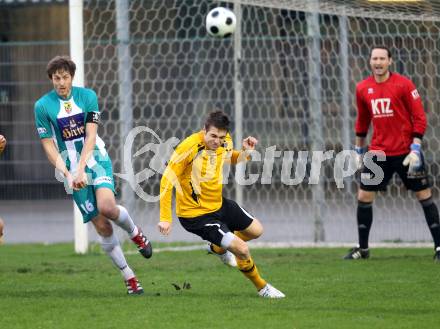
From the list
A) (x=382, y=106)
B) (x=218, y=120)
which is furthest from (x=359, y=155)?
(x=218, y=120)

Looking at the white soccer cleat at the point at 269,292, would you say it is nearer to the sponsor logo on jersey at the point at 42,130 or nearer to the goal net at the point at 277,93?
the sponsor logo on jersey at the point at 42,130

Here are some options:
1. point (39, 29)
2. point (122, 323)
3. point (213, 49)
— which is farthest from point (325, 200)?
point (39, 29)

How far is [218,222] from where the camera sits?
27.4ft

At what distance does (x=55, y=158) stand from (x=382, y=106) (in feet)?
12.1

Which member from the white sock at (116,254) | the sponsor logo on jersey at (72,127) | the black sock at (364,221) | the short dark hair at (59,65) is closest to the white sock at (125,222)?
the white sock at (116,254)

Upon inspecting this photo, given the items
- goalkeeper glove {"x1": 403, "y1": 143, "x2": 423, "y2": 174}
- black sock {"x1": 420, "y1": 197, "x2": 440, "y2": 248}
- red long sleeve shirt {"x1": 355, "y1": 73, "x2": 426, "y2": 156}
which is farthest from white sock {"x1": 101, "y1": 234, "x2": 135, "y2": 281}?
black sock {"x1": 420, "y1": 197, "x2": 440, "y2": 248}

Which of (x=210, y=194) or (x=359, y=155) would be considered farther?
(x=359, y=155)

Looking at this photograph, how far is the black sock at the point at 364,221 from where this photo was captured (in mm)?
10883

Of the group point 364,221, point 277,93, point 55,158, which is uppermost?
point 277,93

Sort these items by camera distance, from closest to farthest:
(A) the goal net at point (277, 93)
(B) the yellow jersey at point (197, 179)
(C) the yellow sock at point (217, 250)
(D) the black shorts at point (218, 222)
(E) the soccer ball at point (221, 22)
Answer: (D) the black shorts at point (218, 222)
(B) the yellow jersey at point (197, 179)
(C) the yellow sock at point (217, 250)
(E) the soccer ball at point (221, 22)
(A) the goal net at point (277, 93)

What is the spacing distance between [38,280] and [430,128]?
5980 mm

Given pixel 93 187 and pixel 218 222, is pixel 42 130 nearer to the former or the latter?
pixel 93 187

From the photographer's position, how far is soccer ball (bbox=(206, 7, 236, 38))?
39.2ft

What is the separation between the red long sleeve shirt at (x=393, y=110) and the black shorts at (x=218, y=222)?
2.41m
